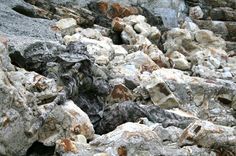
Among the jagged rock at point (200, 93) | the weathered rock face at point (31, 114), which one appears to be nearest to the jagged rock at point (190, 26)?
the jagged rock at point (200, 93)

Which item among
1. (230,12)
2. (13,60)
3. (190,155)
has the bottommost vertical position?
(230,12)

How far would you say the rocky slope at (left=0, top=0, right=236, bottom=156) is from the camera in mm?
4055

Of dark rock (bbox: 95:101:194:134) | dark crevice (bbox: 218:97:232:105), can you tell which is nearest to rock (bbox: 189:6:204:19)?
dark crevice (bbox: 218:97:232:105)

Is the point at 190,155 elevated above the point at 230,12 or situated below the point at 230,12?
above

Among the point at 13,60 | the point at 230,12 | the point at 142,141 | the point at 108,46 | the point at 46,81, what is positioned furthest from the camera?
the point at 230,12

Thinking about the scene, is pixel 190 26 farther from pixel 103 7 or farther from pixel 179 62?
pixel 179 62

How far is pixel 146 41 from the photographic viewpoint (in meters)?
9.40

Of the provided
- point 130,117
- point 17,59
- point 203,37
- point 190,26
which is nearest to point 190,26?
point 190,26

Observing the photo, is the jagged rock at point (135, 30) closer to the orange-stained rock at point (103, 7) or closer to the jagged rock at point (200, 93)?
the orange-stained rock at point (103, 7)

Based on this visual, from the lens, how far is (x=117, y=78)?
24.1 ft

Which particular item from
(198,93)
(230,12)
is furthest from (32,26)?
(230,12)

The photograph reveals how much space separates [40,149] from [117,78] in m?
3.18

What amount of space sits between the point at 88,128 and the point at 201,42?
20.3 ft

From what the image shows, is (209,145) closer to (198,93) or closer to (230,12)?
(198,93)
